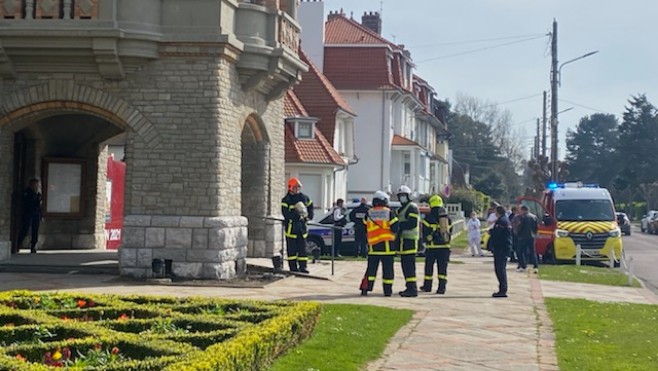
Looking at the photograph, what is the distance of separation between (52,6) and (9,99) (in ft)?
6.62

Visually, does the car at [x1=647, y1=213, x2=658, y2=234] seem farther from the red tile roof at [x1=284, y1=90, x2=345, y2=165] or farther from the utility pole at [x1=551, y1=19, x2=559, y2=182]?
the red tile roof at [x1=284, y1=90, x2=345, y2=165]

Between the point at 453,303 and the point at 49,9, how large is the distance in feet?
28.8

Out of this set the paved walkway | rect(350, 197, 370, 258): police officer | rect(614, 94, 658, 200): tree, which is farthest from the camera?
rect(614, 94, 658, 200): tree

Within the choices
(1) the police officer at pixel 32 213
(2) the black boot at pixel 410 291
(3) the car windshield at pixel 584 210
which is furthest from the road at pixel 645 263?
(1) the police officer at pixel 32 213

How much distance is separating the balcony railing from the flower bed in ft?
22.2

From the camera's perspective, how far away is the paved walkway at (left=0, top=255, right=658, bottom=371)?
1016 centimetres

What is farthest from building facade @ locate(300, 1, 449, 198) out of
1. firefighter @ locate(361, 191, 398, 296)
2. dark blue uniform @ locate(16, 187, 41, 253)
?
firefighter @ locate(361, 191, 398, 296)

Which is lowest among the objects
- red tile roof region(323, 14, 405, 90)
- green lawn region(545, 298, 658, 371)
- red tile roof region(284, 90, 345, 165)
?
green lawn region(545, 298, 658, 371)

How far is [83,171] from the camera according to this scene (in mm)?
23172

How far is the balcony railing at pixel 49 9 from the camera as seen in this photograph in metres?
16.9

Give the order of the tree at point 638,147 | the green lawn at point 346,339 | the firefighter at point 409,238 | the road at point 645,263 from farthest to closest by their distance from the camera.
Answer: the tree at point 638,147
the road at point 645,263
the firefighter at point 409,238
the green lawn at point 346,339

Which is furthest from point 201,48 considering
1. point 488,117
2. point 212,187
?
point 488,117

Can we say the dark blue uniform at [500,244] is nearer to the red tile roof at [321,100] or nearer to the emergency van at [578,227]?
the emergency van at [578,227]

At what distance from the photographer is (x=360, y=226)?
2681 centimetres
